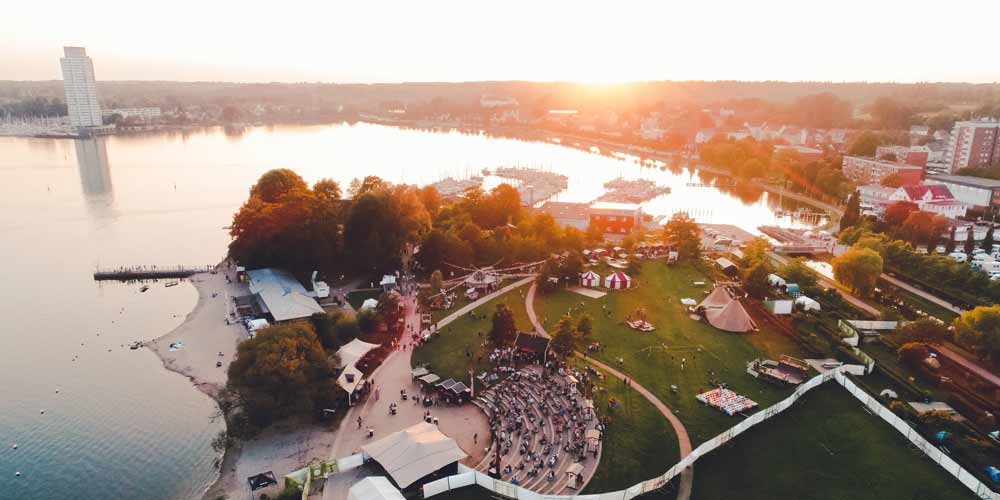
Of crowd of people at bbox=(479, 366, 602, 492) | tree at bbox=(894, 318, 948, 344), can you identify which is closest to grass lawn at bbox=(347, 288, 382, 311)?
crowd of people at bbox=(479, 366, 602, 492)

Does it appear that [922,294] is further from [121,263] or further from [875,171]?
[121,263]

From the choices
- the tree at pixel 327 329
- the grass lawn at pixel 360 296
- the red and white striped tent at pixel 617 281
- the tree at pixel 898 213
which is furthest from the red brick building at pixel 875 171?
the tree at pixel 327 329

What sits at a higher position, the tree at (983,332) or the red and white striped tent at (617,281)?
the tree at (983,332)

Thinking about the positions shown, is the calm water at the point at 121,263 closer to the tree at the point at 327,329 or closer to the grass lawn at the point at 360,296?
the tree at the point at 327,329

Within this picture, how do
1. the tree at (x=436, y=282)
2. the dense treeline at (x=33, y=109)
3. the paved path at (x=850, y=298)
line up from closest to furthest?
the paved path at (x=850, y=298), the tree at (x=436, y=282), the dense treeline at (x=33, y=109)

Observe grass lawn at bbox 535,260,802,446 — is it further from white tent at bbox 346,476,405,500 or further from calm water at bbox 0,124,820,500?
calm water at bbox 0,124,820,500

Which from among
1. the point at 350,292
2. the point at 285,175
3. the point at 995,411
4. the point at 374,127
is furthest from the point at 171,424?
the point at 374,127

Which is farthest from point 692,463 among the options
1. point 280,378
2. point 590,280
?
point 590,280
